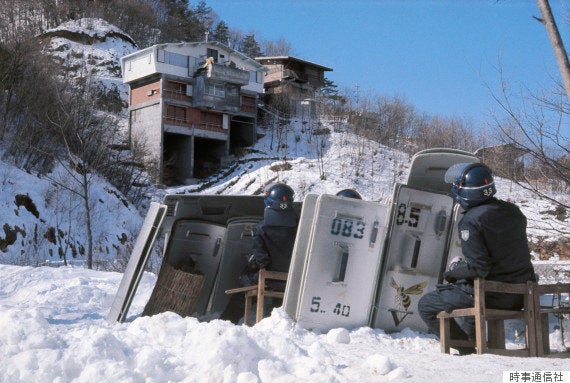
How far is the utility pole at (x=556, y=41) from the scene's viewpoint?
10.9 m

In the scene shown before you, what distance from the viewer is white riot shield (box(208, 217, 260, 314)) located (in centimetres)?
1010

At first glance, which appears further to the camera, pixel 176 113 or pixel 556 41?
pixel 176 113

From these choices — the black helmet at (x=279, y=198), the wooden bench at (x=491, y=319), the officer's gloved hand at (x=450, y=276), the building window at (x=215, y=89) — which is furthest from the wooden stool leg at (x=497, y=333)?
the building window at (x=215, y=89)

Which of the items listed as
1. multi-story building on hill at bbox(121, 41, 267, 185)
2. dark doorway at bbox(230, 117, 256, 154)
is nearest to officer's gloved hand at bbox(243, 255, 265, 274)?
multi-story building on hill at bbox(121, 41, 267, 185)

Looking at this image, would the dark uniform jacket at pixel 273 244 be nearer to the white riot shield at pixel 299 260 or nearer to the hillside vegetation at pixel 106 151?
the white riot shield at pixel 299 260

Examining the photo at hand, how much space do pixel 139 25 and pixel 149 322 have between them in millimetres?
77081

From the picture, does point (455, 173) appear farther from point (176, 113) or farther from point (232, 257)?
point (176, 113)

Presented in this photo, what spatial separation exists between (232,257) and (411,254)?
131 inches

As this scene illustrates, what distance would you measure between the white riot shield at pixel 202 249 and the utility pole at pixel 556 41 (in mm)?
6388

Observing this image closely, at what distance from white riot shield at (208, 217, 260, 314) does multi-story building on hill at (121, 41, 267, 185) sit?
39027 millimetres

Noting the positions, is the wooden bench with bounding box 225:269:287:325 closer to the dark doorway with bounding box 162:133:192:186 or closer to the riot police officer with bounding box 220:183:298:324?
the riot police officer with bounding box 220:183:298:324

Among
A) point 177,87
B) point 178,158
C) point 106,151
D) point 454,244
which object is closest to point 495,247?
point 454,244

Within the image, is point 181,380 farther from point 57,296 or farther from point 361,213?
point 57,296

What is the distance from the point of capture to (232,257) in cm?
1020
